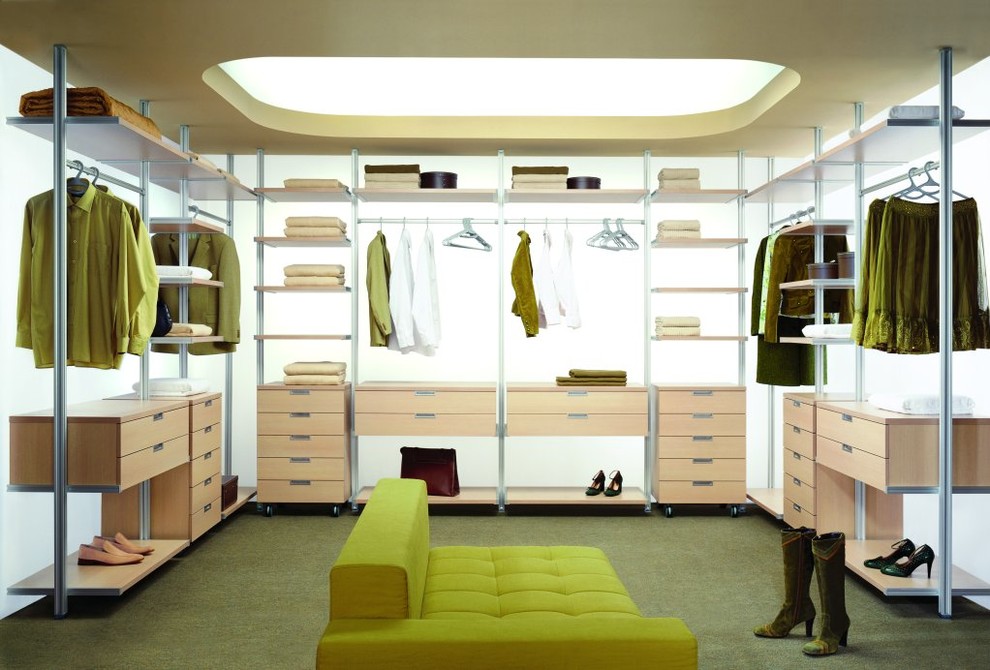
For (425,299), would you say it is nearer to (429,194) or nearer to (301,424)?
(429,194)

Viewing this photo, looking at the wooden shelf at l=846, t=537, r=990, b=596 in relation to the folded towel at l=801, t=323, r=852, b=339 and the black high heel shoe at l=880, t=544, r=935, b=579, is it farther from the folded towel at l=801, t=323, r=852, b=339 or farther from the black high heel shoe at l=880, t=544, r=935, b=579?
the folded towel at l=801, t=323, r=852, b=339

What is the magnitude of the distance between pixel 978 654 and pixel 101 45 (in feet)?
15.1

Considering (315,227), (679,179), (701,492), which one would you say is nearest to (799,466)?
(701,492)

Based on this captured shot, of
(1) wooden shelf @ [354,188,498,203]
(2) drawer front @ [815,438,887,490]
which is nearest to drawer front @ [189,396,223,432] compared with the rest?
(1) wooden shelf @ [354,188,498,203]

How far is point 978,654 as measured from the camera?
3.13 m

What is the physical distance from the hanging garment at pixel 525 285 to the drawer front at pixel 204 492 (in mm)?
2299

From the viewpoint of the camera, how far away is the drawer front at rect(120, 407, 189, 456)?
3670mm

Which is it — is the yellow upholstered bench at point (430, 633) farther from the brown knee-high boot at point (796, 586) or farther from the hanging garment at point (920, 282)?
the hanging garment at point (920, 282)

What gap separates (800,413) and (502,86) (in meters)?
2.93

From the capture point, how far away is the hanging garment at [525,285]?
5684 mm

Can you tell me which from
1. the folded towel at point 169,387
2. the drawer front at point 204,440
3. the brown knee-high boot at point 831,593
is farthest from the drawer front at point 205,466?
the brown knee-high boot at point 831,593

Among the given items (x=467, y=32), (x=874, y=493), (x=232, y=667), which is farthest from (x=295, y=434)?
(x=874, y=493)

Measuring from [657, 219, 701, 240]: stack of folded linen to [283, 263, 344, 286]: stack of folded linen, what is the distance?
91.3 inches

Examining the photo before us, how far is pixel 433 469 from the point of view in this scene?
5652 mm
